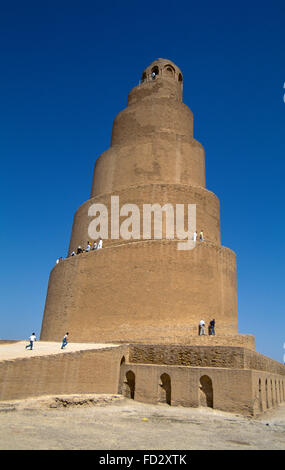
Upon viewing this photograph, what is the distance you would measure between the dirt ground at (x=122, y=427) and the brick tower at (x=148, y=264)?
288cm

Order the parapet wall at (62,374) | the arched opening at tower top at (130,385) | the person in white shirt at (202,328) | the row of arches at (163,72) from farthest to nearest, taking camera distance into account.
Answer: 1. the row of arches at (163,72)
2. the person in white shirt at (202,328)
3. the arched opening at tower top at (130,385)
4. the parapet wall at (62,374)

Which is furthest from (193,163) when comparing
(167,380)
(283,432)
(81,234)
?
(283,432)

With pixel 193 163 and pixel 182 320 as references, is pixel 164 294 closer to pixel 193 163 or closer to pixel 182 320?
pixel 182 320

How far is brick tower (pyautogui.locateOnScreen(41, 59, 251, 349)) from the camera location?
13.2m

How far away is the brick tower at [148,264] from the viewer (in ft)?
43.4

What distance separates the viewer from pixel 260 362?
11.6m

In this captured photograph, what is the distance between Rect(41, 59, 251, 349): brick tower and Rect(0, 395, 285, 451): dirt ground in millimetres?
2883

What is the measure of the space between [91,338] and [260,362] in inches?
234

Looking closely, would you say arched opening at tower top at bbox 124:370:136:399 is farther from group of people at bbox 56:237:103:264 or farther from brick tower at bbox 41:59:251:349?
group of people at bbox 56:237:103:264

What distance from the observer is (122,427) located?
22.7ft

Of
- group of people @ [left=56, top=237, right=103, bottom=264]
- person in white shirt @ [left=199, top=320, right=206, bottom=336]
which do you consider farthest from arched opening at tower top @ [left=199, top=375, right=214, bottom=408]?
group of people @ [left=56, top=237, right=103, bottom=264]

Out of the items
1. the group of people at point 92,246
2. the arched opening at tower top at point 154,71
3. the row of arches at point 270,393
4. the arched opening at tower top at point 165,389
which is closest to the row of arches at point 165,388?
the arched opening at tower top at point 165,389

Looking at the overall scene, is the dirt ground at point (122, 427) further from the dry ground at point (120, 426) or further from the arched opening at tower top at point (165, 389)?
the arched opening at tower top at point (165, 389)

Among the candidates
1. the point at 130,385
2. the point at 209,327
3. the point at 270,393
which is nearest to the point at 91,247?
the point at 209,327
